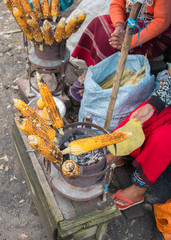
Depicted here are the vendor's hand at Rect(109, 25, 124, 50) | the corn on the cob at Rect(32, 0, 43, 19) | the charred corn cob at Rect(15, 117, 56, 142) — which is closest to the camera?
the charred corn cob at Rect(15, 117, 56, 142)

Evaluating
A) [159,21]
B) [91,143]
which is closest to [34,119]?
[91,143]

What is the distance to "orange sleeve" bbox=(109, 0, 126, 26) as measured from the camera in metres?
2.90

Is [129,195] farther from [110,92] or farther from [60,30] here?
[60,30]

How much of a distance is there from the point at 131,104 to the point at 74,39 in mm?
1987

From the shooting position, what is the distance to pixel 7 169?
9.23 ft

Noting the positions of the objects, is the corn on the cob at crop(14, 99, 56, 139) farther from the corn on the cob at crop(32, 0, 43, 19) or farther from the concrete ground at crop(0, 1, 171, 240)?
the corn on the cob at crop(32, 0, 43, 19)

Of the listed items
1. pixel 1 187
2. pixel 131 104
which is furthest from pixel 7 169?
pixel 131 104

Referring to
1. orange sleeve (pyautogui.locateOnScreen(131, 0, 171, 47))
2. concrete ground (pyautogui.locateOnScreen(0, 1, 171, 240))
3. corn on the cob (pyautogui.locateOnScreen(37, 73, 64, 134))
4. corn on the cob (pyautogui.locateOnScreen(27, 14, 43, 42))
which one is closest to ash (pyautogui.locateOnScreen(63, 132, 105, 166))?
corn on the cob (pyautogui.locateOnScreen(37, 73, 64, 134))

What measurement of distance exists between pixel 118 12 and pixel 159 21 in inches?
22.5

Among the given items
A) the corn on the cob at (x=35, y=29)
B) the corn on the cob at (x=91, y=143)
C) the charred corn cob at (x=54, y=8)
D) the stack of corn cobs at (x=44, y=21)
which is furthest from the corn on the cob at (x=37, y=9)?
the corn on the cob at (x=91, y=143)

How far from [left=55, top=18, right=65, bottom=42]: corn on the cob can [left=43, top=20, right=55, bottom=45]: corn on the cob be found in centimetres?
5

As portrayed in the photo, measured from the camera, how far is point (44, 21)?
88.1 inches

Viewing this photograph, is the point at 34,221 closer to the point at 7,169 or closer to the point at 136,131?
the point at 7,169

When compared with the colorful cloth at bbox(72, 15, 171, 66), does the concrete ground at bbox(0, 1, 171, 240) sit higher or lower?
lower
